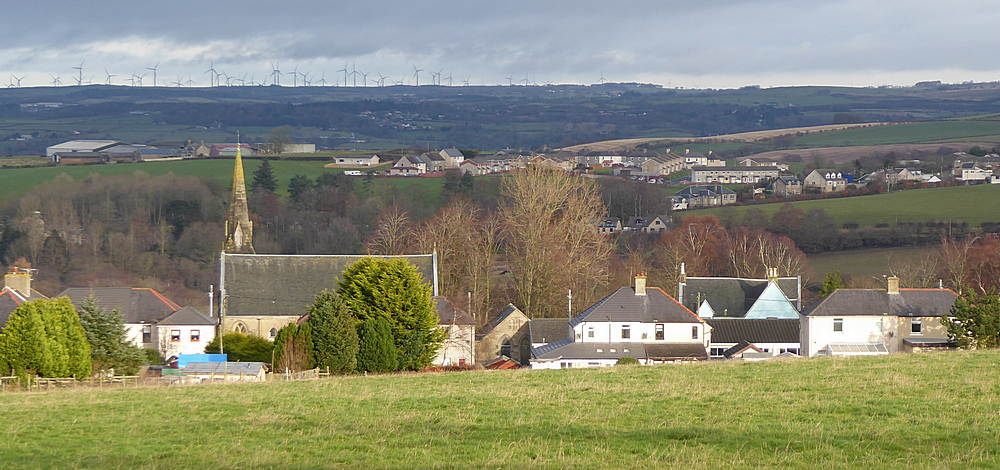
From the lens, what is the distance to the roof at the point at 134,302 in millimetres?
59406

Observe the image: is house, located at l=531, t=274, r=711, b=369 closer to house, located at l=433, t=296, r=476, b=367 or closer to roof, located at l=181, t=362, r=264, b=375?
house, located at l=433, t=296, r=476, b=367

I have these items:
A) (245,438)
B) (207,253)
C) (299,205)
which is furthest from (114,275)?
(245,438)

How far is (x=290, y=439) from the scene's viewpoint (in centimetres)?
2366

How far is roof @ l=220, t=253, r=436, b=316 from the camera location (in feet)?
215

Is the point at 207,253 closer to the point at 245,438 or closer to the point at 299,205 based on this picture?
the point at 299,205

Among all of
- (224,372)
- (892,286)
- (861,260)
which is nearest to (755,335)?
(892,286)

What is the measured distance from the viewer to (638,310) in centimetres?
5806

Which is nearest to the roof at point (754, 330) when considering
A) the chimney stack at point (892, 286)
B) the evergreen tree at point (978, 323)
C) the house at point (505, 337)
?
the chimney stack at point (892, 286)

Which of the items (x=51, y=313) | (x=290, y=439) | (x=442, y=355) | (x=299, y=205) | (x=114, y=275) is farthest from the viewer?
(x=299, y=205)

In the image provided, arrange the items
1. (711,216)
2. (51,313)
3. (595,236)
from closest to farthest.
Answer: (51,313), (595,236), (711,216)

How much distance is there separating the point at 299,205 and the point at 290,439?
114240mm

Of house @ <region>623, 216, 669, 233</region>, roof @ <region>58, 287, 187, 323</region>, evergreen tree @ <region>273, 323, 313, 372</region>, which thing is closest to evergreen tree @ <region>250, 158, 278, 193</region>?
house @ <region>623, 216, 669, 233</region>

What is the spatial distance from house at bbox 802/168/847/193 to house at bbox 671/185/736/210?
1145 cm

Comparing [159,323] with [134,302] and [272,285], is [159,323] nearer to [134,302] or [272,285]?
[134,302]
